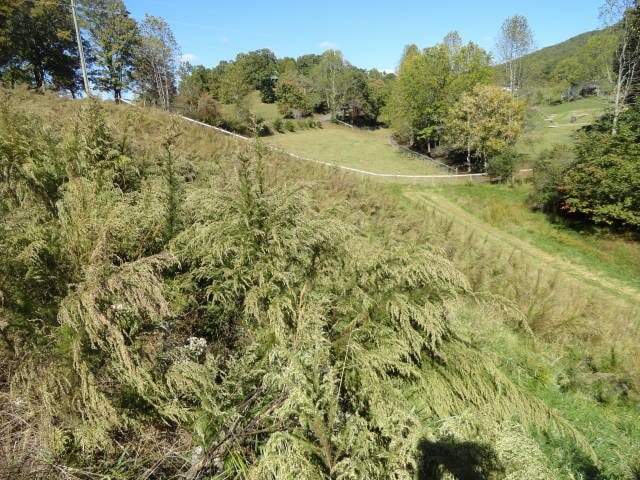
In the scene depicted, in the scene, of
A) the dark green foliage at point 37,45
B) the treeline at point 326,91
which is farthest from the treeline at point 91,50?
the treeline at point 326,91

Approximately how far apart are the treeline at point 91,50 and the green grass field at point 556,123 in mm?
26993

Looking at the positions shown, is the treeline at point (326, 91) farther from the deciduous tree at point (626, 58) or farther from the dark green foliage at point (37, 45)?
the deciduous tree at point (626, 58)

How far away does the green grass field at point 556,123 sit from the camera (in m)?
26.9

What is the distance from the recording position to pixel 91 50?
29.4 meters

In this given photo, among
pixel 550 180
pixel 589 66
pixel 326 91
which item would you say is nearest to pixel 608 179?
pixel 550 180

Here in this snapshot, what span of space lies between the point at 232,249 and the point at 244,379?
4.09 ft

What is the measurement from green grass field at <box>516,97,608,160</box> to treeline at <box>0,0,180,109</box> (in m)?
27.0

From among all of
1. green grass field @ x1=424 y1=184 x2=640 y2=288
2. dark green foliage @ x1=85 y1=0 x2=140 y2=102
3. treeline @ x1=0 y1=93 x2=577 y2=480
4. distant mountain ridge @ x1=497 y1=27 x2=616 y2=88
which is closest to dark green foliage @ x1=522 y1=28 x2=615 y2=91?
distant mountain ridge @ x1=497 y1=27 x2=616 y2=88

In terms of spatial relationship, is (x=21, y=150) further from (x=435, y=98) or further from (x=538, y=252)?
(x=435, y=98)

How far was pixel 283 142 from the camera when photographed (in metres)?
36.9

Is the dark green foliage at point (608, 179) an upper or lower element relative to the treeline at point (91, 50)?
lower

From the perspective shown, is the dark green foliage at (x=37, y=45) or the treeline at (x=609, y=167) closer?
the treeline at (x=609, y=167)

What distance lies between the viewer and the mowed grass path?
29.5 meters

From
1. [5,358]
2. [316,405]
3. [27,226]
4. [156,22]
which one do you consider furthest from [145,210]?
[156,22]
